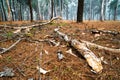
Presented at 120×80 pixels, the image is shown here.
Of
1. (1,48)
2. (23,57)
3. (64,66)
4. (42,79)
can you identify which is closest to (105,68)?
Result: (64,66)

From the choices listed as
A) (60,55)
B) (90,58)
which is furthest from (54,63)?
(90,58)

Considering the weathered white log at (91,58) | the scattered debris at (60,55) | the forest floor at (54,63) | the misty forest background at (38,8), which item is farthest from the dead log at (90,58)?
the misty forest background at (38,8)

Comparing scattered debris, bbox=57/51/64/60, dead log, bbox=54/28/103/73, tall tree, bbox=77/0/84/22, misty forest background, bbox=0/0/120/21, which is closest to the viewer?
dead log, bbox=54/28/103/73

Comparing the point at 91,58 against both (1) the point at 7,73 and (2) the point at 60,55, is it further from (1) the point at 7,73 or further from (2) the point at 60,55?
(1) the point at 7,73

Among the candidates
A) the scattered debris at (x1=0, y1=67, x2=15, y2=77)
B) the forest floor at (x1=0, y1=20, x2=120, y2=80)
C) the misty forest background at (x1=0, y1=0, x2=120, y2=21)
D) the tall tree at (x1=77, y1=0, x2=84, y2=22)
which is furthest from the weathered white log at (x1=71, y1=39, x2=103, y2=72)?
the misty forest background at (x1=0, y1=0, x2=120, y2=21)

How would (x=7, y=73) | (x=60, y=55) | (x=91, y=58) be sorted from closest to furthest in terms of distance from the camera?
(x=7, y=73) → (x=91, y=58) → (x=60, y=55)

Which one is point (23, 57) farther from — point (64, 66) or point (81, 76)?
point (81, 76)

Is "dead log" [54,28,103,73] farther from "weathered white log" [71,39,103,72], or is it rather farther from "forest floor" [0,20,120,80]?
"forest floor" [0,20,120,80]

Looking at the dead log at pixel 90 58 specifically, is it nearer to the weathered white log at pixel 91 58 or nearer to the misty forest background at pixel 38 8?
the weathered white log at pixel 91 58

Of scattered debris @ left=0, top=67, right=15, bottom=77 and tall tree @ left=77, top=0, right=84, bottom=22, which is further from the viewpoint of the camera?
tall tree @ left=77, top=0, right=84, bottom=22

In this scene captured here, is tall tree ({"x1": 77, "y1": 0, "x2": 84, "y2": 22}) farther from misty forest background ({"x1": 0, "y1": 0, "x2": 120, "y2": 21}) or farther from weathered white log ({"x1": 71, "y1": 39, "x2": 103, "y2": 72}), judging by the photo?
weathered white log ({"x1": 71, "y1": 39, "x2": 103, "y2": 72})

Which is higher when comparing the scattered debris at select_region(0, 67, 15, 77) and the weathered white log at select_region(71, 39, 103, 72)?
the weathered white log at select_region(71, 39, 103, 72)

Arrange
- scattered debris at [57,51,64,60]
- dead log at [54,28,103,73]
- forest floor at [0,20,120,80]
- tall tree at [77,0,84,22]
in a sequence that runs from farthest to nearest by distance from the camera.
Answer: tall tree at [77,0,84,22]
scattered debris at [57,51,64,60]
dead log at [54,28,103,73]
forest floor at [0,20,120,80]

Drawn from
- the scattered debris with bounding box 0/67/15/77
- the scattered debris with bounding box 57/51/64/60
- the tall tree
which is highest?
the tall tree
